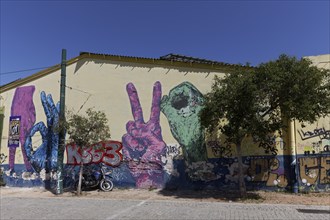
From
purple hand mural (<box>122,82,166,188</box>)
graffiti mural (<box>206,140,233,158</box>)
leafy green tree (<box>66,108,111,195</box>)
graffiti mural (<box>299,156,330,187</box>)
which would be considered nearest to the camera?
graffiti mural (<box>299,156,330,187</box>)

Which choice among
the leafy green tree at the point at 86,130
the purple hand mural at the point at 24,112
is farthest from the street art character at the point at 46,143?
the leafy green tree at the point at 86,130

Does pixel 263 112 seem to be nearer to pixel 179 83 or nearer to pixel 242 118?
pixel 242 118

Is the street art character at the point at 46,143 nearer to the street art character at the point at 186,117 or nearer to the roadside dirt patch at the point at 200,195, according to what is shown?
the roadside dirt patch at the point at 200,195

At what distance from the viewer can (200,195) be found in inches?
549

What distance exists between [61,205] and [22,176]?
738cm

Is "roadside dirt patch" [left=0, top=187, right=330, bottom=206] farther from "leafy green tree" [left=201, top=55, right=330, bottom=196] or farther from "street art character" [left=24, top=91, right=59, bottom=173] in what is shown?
"leafy green tree" [left=201, top=55, right=330, bottom=196]

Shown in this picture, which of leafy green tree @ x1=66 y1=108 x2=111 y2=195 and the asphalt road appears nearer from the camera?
the asphalt road

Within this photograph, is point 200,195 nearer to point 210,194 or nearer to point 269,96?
point 210,194

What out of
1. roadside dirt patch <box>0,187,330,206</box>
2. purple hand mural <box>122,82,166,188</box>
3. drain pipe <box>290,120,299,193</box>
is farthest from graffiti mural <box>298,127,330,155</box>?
purple hand mural <box>122,82,166,188</box>

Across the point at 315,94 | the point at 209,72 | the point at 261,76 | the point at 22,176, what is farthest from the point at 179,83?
the point at 22,176

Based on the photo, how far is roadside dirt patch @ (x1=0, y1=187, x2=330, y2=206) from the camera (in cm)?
1254

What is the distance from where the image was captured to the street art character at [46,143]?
17344 mm

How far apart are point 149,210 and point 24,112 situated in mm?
11204

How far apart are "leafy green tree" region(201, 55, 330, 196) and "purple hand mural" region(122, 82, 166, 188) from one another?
406 cm
